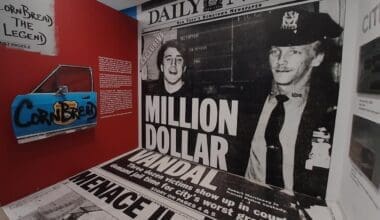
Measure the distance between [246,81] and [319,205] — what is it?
83 cm

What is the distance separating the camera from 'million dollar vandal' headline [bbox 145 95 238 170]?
135 centimetres


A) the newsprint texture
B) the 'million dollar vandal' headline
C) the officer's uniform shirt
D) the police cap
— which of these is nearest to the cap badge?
the police cap

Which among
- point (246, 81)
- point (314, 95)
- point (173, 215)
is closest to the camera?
point (173, 215)

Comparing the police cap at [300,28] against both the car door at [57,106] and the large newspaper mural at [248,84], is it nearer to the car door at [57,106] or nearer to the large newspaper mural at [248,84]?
the large newspaper mural at [248,84]

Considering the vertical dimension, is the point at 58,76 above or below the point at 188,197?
above

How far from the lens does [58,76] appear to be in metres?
1.12

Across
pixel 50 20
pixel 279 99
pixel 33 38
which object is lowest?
pixel 279 99

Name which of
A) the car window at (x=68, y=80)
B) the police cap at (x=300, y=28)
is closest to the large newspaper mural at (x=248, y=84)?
the police cap at (x=300, y=28)

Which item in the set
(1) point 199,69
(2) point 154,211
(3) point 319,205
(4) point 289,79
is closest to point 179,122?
(1) point 199,69

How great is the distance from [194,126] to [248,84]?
0.53 metres

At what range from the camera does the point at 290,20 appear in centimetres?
108

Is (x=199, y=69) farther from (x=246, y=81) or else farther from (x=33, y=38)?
(x=33, y=38)

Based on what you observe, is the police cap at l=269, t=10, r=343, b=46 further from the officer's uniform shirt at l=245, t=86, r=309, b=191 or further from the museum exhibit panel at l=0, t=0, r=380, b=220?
the officer's uniform shirt at l=245, t=86, r=309, b=191

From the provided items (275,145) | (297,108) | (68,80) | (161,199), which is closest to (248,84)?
(297,108)
